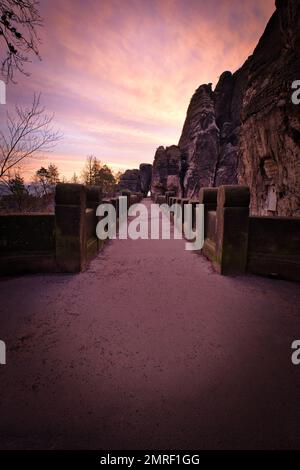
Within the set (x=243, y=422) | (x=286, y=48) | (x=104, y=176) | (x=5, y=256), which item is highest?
(x=104, y=176)

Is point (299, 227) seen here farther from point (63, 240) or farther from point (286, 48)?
point (286, 48)

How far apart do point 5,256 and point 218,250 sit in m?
4.16

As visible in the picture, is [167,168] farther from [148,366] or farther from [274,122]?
[148,366]

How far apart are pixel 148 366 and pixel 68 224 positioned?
3.08 m

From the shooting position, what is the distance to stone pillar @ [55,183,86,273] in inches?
169

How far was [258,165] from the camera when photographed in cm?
1229

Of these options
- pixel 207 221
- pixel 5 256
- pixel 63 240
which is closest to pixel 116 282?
pixel 63 240

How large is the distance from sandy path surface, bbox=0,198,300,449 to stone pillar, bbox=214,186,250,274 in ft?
2.09

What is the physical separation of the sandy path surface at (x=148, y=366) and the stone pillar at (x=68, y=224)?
22.1 inches

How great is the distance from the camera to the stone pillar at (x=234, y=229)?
14.3ft

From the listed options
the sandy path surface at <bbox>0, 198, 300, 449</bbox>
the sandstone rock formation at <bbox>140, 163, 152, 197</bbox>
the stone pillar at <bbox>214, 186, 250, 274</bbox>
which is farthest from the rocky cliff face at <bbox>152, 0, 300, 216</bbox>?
the sandstone rock formation at <bbox>140, 163, 152, 197</bbox>
